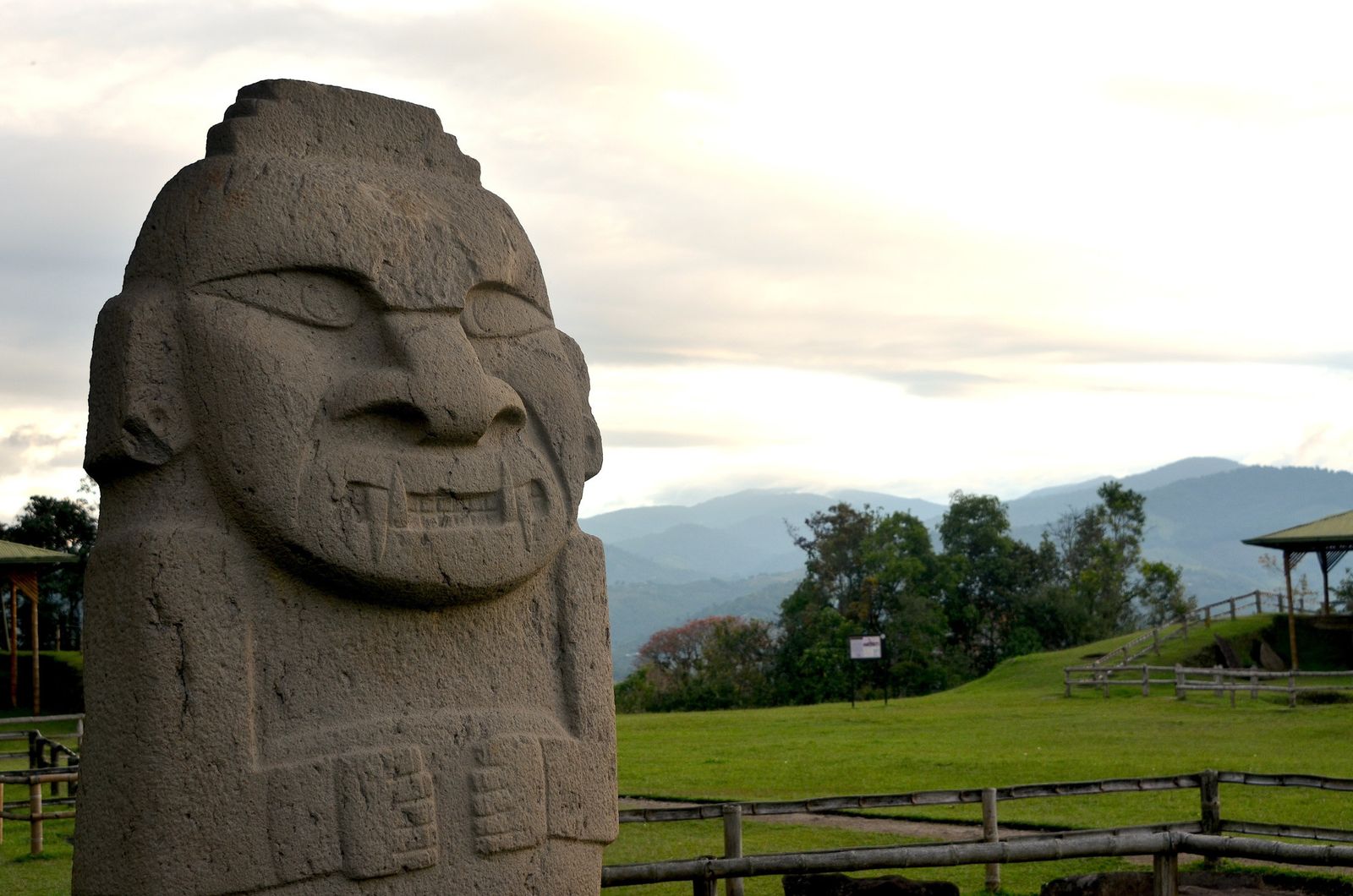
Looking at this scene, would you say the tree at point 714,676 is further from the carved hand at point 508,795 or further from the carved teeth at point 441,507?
the carved teeth at point 441,507

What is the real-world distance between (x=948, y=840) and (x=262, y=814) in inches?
345

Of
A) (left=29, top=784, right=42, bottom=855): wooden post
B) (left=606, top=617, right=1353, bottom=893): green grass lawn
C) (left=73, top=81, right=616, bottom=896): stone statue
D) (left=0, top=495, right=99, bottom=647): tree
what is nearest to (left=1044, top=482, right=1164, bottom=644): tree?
(left=606, top=617, right=1353, bottom=893): green grass lawn

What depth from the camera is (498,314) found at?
18.8 feet

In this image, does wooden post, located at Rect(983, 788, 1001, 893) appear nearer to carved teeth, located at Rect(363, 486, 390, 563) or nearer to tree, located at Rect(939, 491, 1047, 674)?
carved teeth, located at Rect(363, 486, 390, 563)

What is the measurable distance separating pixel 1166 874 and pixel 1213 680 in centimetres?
2272

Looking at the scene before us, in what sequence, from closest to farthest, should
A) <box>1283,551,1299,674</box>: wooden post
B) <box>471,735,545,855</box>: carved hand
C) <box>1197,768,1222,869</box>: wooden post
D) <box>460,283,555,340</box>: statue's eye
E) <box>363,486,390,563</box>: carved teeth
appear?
<box>363,486,390,563</box>: carved teeth → <box>471,735,545,855</box>: carved hand → <box>460,283,555,340</box>: statue's eye → <box>1197,768,1222,869</box>: wooden post → <box>1283,551,1299,674</box>: wooden post

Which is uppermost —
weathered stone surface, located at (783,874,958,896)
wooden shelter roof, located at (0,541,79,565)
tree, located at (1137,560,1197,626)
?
wooden shelter roof, located at (0,541,79,565)

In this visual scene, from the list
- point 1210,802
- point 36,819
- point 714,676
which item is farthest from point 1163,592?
point 36,819

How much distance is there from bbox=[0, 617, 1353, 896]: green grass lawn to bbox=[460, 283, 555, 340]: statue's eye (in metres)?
6.11

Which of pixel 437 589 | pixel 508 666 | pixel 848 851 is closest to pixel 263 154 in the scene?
pixel 437 589

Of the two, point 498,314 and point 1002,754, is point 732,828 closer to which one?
point 498,314

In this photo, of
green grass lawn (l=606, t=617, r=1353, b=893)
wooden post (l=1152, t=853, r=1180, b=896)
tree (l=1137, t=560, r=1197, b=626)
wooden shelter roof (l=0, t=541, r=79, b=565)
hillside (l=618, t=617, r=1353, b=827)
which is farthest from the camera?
tree (l=1137, t=560, r=1197, b=626)

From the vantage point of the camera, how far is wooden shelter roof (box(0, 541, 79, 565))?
2350 cm

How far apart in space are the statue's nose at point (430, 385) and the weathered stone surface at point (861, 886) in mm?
4668
